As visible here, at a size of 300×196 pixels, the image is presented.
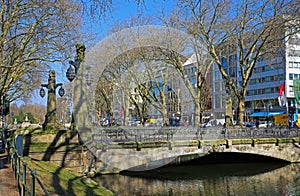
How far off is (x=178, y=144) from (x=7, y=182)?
13729 millimetres

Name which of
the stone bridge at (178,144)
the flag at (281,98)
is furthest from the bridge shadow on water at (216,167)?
the flag at (281,98)

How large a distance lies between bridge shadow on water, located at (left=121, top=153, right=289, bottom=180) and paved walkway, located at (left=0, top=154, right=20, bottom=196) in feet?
35.4

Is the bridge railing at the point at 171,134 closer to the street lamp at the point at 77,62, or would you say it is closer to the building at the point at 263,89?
the street lamp at the point at 77,62

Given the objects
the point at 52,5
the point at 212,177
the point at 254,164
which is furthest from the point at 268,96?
the point at 52,5

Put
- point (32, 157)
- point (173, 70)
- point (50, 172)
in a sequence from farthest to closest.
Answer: point (173, 70), point (32, 157), point (50, 172)

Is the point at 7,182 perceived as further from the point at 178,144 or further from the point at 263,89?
the point at 263,89

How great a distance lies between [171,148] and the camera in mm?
22484

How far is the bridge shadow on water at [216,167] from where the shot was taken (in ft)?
74.5

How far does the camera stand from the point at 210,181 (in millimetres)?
20969

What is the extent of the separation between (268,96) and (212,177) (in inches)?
2060

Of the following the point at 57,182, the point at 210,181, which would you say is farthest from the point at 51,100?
the point at 210,181

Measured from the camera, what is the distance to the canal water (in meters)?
18.2

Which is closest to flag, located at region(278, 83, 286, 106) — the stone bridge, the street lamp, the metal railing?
the stone bridge

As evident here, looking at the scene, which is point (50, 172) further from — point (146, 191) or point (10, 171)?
point (146, 191)
